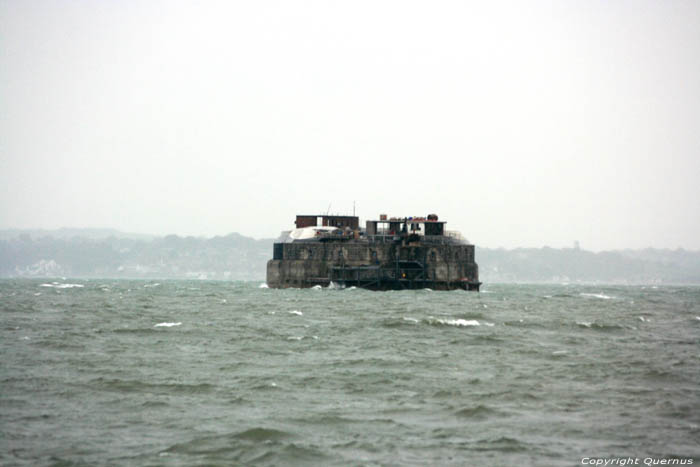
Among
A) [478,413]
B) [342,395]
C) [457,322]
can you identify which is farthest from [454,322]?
[478,413]

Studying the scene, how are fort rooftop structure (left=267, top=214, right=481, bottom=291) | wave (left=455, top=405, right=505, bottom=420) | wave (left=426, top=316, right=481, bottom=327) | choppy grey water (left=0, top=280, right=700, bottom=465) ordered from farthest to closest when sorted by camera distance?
fort rooftop structure (left=267, top=214, right=481, bottom=291)
wave (left=426, top=316, right=481, bottom=327)
wave (left=455, top=405, right=505, bottom=420)
choppy grey water (left=0, top=280, right=700, bottom=465)

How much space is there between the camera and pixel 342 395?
82.8ft

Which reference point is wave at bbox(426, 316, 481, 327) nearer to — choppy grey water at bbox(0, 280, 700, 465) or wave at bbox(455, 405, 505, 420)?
choppy grey water at bbox(0, 280, 700, 465)

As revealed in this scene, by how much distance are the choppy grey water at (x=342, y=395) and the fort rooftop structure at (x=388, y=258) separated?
5874 centimetres

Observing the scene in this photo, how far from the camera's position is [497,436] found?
20.1 metres

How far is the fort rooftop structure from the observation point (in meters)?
107

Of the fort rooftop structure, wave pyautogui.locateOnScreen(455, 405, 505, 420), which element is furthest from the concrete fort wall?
wave pyautogui.locateOnScreen(455, 405, 505, 420)

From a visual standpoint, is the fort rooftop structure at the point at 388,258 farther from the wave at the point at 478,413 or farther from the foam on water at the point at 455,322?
the wave at the point at 478,413

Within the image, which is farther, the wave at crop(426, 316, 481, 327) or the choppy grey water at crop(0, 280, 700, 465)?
the wave at crop(426, 316, 481, 327)

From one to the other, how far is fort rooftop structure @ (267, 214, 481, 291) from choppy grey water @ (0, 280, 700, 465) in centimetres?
5874

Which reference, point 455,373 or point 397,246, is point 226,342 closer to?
point 455,373

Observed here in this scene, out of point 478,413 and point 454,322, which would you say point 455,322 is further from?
point 478,413

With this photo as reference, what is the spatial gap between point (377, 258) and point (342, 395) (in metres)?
82.9

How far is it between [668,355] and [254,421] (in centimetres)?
2344
